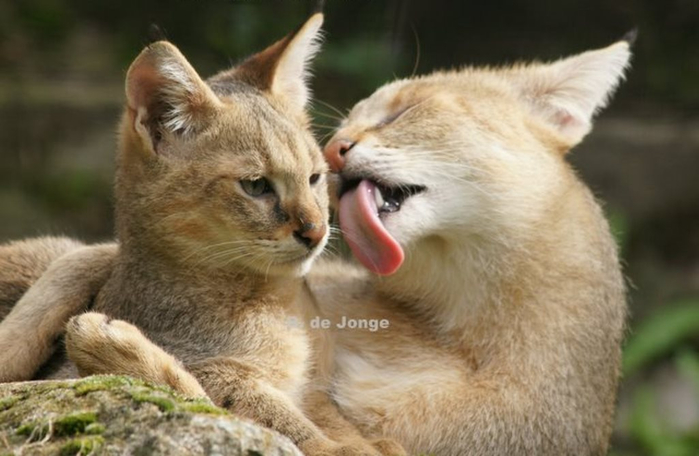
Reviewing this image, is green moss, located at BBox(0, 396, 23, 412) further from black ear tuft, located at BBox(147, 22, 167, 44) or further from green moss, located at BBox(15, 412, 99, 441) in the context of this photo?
black ear tuft, located at BBox(147, 22, 167, 44)

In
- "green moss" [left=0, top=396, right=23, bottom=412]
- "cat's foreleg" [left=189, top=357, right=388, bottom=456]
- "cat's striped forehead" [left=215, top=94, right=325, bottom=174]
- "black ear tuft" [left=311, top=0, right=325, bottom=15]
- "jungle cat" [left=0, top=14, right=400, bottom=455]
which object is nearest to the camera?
"green moss" [left=0, top=396, right=23, bottom=412]

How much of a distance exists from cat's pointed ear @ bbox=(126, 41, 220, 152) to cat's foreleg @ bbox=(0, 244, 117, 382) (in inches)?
34.9

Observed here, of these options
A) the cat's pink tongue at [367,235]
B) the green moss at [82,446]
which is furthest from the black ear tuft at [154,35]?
the green moss at [82,446]

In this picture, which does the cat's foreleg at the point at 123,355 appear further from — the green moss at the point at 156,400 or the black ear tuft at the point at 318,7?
the black ear tuft at the point at 318,7

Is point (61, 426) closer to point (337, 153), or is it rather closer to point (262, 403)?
point (262, 403)

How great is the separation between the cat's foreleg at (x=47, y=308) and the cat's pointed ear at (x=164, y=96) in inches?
34.9

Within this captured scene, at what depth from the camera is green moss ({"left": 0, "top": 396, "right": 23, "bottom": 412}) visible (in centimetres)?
420

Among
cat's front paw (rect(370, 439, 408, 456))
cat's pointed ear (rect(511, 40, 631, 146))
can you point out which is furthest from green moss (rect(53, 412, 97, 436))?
cat's pointed ear (rect(511, 40, 631, 146))

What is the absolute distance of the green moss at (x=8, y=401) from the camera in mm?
4203

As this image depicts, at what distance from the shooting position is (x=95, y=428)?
3961 mm

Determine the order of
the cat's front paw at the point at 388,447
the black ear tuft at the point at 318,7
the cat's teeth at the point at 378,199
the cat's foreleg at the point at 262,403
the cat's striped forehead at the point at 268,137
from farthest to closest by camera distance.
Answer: the cat's teeth at the point at 378,199, the black ear tuft at the point at 318,7, the cat's front paw at the point at 388,447, the cat's striped forehead at the point at 268,137, the cat's foreleg at the point at 262,403

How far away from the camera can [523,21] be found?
10688 millimetres

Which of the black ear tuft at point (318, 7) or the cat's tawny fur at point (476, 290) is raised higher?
the black ear tuft at point (318, 7)

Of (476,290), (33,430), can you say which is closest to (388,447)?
(476,290)
